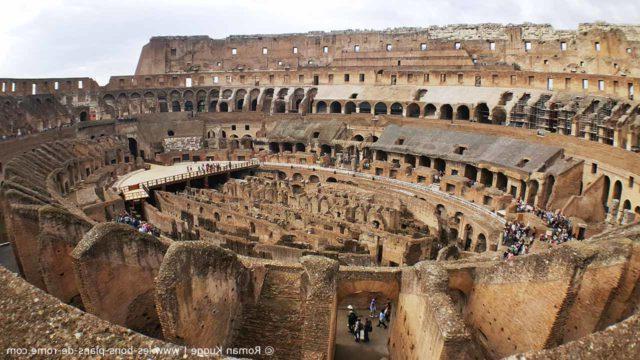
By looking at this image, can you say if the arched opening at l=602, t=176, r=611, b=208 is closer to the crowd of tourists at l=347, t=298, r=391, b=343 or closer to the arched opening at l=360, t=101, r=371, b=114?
the crowd of tourists at l=347, t=298, r=391, b=343

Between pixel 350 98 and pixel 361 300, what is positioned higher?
pixel 350 98

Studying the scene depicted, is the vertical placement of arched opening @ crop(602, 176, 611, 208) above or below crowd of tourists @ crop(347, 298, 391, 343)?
above

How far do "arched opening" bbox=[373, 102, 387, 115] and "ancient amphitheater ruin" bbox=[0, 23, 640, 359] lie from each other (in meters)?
0.22

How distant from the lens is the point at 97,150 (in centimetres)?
3625

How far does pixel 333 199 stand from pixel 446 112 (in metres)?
20.4

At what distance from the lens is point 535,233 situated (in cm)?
2153

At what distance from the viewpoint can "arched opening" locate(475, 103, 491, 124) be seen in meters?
38.7

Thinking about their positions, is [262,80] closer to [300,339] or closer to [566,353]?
[300,339]

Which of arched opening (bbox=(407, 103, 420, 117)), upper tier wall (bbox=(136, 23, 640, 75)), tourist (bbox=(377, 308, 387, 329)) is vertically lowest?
tourist (bbox=(377, 308, 387, 329))

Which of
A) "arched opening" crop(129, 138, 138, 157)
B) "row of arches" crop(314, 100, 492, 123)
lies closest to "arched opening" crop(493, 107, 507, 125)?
"row of arches" crop(314, 100, 492, 123)

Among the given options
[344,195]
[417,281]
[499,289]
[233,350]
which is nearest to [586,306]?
[499,289]

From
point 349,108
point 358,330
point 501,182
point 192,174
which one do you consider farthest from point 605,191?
point 192,174

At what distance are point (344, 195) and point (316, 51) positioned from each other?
29598 millimetres

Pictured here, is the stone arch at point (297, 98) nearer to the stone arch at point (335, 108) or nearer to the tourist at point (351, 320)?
the stone arch at point (335, 108)
